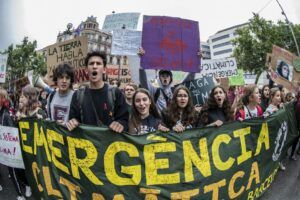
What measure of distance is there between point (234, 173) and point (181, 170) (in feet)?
2.50

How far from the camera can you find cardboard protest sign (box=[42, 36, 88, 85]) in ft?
23.8

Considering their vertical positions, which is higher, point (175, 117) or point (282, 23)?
point (282, 23)

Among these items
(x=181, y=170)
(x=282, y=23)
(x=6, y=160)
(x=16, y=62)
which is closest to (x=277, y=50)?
(x=181, y=170)

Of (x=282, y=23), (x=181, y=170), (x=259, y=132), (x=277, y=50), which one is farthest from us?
(x=282, y=23)

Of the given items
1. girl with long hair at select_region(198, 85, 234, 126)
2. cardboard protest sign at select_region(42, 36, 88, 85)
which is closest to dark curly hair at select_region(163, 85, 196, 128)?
girl with long hair at select_region(198, 85, 234, 126)

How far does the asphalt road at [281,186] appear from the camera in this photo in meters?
5.65

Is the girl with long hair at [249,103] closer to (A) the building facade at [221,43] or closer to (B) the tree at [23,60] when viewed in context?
(B) the tree at [23,60]

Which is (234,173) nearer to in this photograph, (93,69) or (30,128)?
(93,69)

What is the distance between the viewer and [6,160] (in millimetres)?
5484

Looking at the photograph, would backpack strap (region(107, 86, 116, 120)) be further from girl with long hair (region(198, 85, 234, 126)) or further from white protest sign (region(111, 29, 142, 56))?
white protest sign (region(111, 29, 142, 56))

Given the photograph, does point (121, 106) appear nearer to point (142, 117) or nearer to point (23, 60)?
point (142, 117)

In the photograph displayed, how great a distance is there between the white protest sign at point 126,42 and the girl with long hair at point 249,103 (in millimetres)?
2399

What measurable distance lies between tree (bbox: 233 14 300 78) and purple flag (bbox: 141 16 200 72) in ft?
107

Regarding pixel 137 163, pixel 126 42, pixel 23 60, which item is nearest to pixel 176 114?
pixel 137 163
